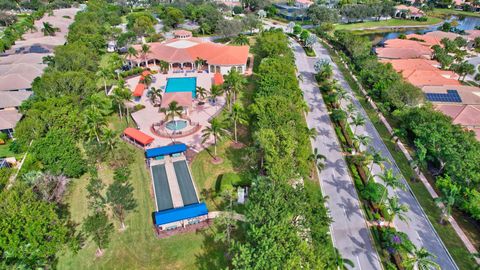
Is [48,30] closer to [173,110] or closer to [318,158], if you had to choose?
[173,110]

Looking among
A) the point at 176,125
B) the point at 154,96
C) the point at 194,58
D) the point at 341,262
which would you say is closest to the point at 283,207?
the point at 341,262

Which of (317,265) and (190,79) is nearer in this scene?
(317,265)

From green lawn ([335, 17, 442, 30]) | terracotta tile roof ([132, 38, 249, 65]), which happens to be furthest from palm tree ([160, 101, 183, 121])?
green lawn ([335, 17, 442, 30])

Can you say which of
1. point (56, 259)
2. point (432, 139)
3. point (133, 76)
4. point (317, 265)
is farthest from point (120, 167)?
point (432, 139)

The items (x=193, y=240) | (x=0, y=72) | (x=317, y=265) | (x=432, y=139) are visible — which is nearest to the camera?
(x=317, y=265)

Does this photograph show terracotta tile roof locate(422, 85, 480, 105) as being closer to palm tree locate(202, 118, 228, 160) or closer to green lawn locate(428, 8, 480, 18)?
palm tree locate(202, 118, 228, 160)

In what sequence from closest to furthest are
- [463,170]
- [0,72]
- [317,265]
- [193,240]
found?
[317,265] → [193,240] → [463,170] → [0,72]

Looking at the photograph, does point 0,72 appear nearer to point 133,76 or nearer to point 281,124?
point 133,76
